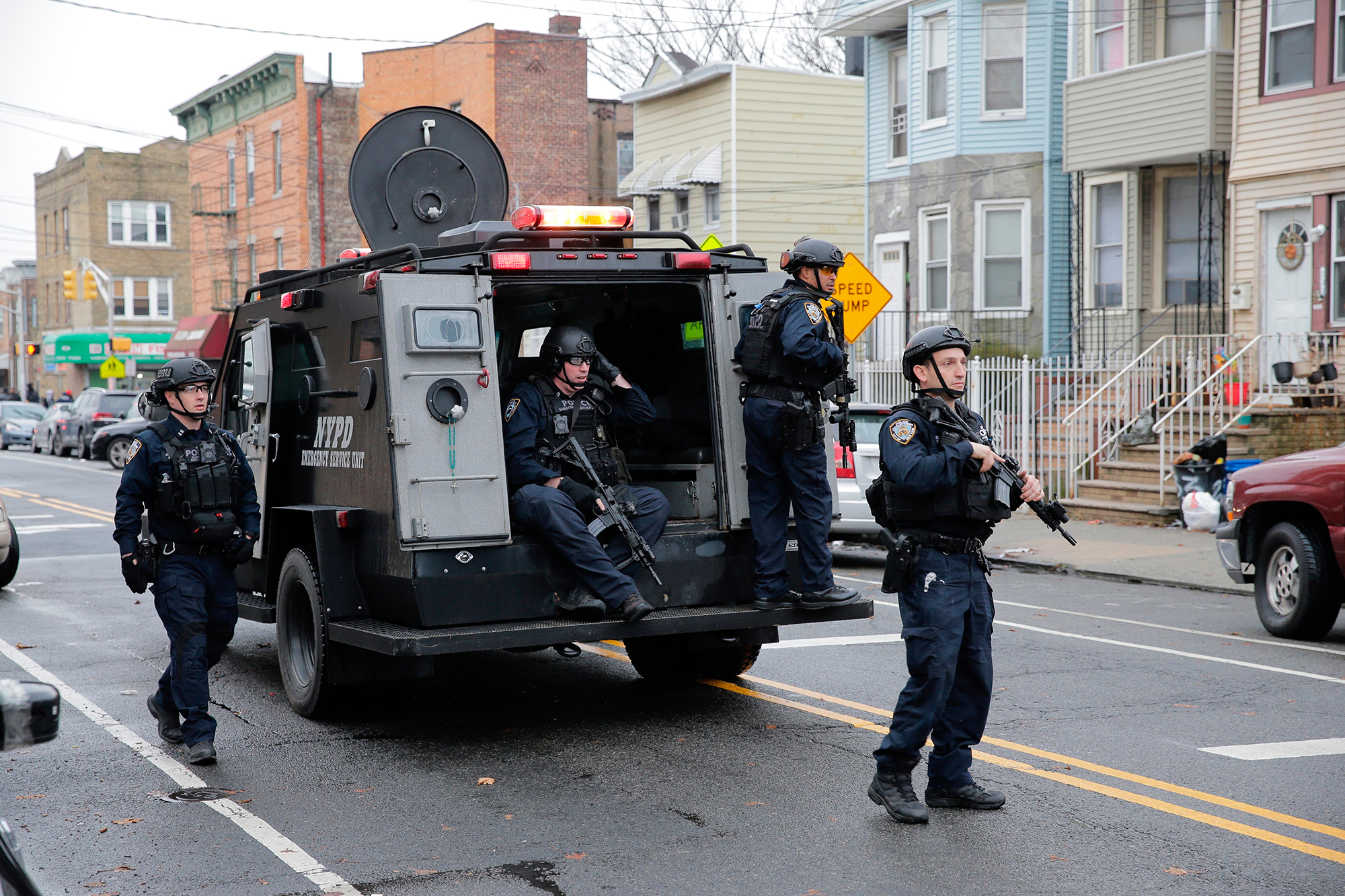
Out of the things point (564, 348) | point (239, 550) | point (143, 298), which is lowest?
point (239, 550)

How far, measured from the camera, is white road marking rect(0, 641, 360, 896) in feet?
15.7

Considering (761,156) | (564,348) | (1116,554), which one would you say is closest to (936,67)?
(761,156)

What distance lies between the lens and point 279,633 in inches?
297

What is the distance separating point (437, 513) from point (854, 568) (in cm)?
774

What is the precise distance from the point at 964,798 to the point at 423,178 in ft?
18.2

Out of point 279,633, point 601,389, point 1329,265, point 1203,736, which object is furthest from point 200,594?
point 1329,265

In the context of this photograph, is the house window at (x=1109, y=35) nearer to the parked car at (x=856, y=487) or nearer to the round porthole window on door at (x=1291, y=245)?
the round porthole window on door at (x=1291, y=245)

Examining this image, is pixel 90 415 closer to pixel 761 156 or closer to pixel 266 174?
pixel 266 174

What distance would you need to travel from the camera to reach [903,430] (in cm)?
534

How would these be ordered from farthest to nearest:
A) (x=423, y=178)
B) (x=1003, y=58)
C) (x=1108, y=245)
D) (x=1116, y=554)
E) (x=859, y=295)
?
1. (x=1003, y=58)
2. (x=1108, y=245)
3. (x=859, y=295)
4. (x=1116, y=554)
5. (x=423, y=178)

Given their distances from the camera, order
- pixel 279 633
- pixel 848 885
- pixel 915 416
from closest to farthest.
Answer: pixel 848 885 → pixel 915 416 → pixel 279 633

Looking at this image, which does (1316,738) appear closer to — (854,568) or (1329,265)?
(854,568)

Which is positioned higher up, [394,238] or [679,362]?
[394,238]

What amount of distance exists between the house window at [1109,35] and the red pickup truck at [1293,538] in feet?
43.0
